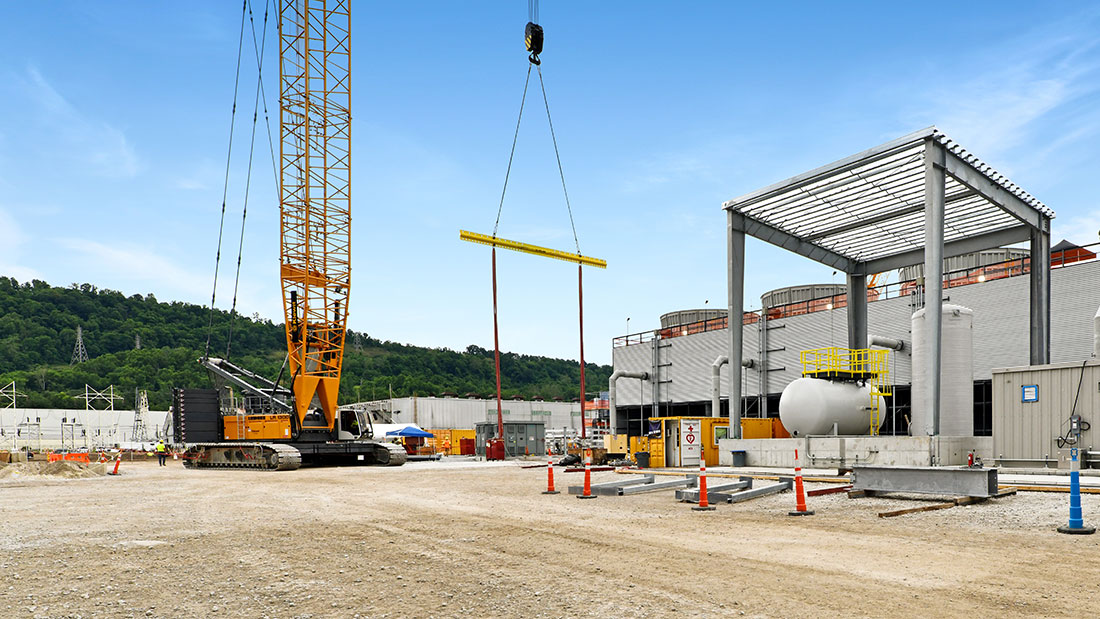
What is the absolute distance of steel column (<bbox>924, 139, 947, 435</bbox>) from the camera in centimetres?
2620

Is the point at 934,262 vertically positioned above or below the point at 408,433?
above

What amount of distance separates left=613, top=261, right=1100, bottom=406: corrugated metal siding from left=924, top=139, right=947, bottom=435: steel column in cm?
1279

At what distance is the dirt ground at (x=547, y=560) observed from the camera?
7.42 metres

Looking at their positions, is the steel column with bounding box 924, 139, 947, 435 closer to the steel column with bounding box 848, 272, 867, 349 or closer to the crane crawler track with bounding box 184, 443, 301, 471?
the steel column with bounding box 848, 272, 867, 349

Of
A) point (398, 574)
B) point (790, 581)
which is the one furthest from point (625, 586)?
point (398, 574)

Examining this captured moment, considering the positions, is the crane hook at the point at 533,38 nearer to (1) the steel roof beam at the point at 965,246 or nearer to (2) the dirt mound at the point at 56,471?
(1) the steel roof beam at the point at 965,246

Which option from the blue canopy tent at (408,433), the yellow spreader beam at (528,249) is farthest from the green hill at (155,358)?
the blue canopy tent at (408,433)

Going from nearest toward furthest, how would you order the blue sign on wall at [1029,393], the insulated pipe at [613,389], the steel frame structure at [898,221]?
1. the blue sign on wall at [1029,393]
2. the steel frame structure at [898,221]
3. the insulated pipe at [613,389]

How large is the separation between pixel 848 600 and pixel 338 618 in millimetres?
4473

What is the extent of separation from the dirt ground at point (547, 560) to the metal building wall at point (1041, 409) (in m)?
6.48

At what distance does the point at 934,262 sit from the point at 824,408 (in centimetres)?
643

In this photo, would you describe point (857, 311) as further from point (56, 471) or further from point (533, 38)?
point (56, 471)

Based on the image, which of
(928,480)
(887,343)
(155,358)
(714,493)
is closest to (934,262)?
(887,343)

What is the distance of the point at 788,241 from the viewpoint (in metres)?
36.2
